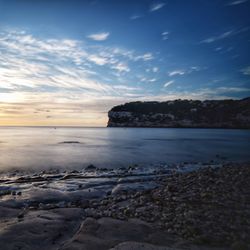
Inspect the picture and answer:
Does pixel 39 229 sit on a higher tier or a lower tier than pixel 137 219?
higher

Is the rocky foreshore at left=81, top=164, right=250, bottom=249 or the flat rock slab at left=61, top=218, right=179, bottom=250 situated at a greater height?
the flat rock slab at left=61, top=218, right=179, bottom=250

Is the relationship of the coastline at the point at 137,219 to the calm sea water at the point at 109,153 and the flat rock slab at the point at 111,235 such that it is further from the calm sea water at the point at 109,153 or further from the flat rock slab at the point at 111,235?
the calm sea water at the point at 109,153

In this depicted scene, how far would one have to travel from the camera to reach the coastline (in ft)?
22.0

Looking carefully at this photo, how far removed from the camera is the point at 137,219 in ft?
28.0

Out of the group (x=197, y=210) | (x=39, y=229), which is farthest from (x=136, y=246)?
(x=197, y=210)

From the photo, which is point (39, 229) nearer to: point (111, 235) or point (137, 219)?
point (111, 235)

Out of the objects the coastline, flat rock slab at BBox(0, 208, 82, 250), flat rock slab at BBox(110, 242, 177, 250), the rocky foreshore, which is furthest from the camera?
the rocky foreshore

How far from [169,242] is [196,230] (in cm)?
111

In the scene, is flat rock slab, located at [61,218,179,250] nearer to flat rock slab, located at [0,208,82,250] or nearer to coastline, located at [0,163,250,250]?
coastline, located at [0,163,250,250]

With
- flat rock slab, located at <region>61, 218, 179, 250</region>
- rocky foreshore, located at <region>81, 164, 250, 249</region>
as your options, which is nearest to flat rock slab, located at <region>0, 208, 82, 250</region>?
flat rock slab, located at <region>61, 218, 179, 250</region>

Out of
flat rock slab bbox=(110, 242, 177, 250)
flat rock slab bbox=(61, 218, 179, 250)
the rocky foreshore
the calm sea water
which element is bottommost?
the calm sea water

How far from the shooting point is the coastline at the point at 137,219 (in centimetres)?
670

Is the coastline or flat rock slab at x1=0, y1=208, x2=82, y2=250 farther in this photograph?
the coastline

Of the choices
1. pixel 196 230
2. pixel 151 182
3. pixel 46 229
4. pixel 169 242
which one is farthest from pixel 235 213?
pixel 151 182
